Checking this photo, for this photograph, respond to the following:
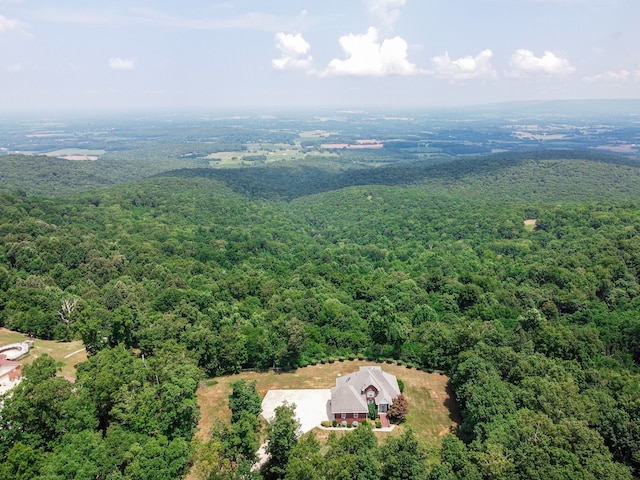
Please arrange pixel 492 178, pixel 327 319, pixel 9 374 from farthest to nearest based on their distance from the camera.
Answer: pixel 492 178
pixel 327 319
pixel 9 374

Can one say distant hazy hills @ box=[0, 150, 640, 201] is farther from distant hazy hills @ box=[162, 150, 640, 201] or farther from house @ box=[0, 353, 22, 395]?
house @ box=[0, 353, 22, 395]

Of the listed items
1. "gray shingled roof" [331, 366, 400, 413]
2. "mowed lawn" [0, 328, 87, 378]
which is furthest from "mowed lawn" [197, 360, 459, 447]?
"mowed lawn" [0, 328, 87, 378]

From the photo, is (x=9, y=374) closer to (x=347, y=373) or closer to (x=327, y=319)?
(x=347, y=373)

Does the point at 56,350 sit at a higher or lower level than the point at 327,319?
higher

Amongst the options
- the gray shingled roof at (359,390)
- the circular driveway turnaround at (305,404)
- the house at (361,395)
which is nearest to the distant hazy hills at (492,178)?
the gray shingled roof at (359,390)

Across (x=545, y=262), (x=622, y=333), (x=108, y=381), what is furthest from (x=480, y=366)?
(x=545, y=262)

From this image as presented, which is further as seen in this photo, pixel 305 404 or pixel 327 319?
pixel 327 319

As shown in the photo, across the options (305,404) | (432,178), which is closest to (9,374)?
(305,404)
